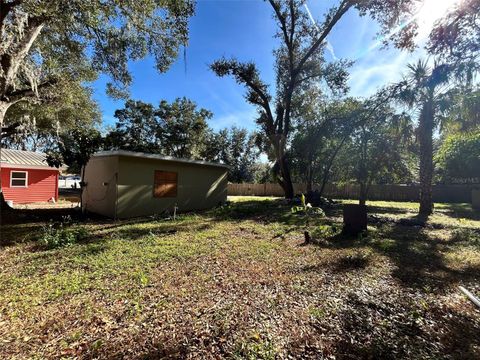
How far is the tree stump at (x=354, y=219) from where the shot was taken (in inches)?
276

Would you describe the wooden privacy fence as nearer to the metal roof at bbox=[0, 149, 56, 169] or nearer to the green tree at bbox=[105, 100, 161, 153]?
the green tree at bbox=[105, 100, 161, 153]

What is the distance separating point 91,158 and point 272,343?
10150 millimetres

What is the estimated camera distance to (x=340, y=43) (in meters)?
12.9

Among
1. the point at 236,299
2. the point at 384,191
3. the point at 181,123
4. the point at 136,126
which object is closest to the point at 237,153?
the point at 181,123

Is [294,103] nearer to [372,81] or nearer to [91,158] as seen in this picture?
[372,81]

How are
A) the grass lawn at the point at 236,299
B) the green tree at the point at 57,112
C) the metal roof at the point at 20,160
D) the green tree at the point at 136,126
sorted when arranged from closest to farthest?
the grass lawn at the point at 236,299 < the green tree at the point at 57,112 < the metal roof at the point at 20,160 < the green tree at the point at 136,126

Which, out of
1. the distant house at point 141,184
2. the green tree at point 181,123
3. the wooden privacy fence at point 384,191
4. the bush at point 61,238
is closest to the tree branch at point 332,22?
the distant house at point 141,184

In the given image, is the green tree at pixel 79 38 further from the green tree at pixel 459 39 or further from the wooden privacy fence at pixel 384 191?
the wooden privacy fence at pixel 384 191

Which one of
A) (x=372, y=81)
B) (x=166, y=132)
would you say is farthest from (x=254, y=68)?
(x=166, y=132)

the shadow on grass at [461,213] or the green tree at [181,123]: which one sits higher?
the green tree at [181,123]

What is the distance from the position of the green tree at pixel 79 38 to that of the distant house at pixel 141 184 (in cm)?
263

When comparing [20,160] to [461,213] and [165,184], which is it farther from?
[461,213]

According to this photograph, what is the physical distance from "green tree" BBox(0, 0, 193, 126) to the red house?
23.2 ft

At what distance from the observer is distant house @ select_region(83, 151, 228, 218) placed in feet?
29.8
